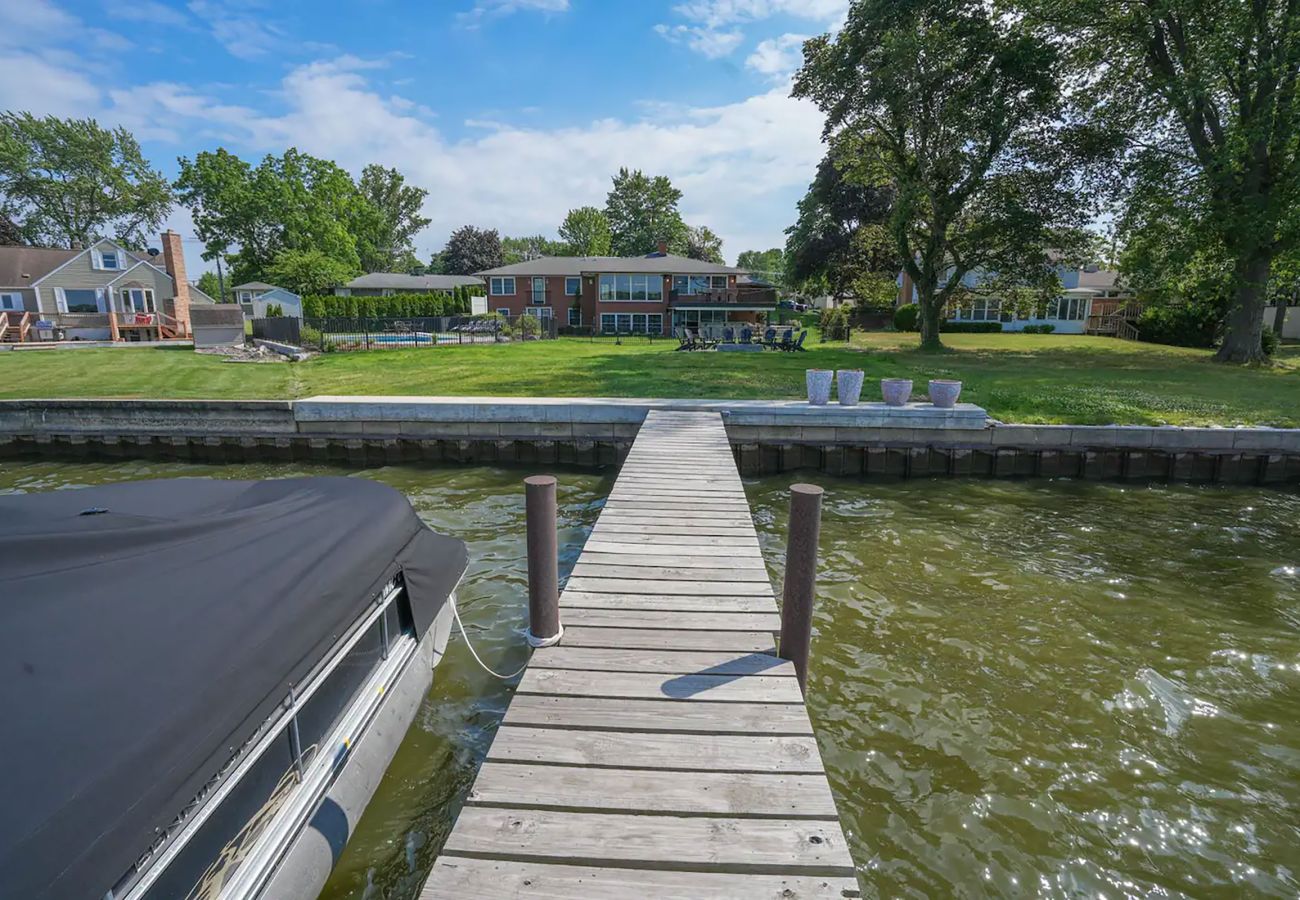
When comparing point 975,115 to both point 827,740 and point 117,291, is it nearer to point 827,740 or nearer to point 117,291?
point 827,740

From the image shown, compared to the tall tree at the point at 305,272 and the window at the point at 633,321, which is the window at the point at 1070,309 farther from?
the tall tree at the point at 305,272

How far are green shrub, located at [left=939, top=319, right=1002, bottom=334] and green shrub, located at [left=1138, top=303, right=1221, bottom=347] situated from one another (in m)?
9.74

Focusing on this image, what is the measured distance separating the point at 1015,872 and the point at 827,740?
1.18m

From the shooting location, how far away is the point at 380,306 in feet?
141

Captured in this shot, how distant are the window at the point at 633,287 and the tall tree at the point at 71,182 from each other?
143 ft

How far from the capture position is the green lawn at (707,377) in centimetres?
1260

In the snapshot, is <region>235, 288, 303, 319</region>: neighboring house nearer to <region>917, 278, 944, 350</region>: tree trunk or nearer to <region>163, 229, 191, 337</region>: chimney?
<region>163, 229, 191, 337</region>: chimney

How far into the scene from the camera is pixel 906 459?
1073 cm

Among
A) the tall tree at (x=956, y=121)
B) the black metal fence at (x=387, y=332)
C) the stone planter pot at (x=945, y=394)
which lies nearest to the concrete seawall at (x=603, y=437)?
the stone planter pot at (x=945, y=394)

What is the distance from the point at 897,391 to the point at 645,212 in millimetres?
62527

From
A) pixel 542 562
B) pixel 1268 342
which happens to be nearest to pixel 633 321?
pixel 1268 342

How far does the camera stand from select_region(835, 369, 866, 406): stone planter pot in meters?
10.9

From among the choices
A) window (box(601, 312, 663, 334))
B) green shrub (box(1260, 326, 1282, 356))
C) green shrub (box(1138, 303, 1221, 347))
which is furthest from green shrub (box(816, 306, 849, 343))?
green shrub (box(1260, 326, 1282, 356))

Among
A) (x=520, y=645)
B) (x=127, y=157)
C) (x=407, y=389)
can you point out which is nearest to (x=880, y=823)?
(x=520, y=645)
